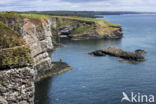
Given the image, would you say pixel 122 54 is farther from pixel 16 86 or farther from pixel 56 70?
pixel 16 86

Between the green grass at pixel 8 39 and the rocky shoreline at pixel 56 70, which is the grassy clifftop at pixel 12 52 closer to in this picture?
the green grass at pixel 8 39

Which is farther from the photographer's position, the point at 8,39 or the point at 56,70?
the point at 56,70

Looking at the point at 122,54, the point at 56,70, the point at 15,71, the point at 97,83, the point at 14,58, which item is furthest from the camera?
the point at 122,54

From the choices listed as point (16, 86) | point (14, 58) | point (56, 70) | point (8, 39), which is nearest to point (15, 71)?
point (16, 86)

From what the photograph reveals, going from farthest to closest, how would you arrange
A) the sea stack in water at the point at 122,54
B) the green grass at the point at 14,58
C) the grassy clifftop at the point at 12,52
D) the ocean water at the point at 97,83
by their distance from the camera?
the sea stack in water at the point at 122,54, the ocean water at the point at 97,83, the grassy clifftop at the point at 12,52, the green grass at the point at 14,58

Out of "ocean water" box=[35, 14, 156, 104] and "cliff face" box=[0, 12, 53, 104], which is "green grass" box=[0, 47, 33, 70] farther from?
"ocean water" box=[35, 14, 156, 104]

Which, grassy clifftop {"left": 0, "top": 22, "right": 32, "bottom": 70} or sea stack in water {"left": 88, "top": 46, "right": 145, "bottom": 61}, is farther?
sea stack in water {"left": 88, "top": 46, "right": 145, "bottom": 61}

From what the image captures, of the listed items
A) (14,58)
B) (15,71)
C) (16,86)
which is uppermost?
(14,58)

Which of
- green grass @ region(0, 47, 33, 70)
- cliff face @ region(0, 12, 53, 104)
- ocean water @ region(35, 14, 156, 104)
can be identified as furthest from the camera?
ocean water @ region(35, 14, 156, 104)

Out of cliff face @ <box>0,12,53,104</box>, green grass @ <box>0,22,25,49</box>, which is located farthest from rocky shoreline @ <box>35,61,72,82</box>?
cliff face @ <box>0,12,53,104</box>

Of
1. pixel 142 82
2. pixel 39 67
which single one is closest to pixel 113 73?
pixel 142 82

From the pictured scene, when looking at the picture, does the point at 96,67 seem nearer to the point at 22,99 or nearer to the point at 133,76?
the point at 133,76

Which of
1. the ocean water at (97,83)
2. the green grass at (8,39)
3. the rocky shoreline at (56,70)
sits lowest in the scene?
the ocean water at (97,83)

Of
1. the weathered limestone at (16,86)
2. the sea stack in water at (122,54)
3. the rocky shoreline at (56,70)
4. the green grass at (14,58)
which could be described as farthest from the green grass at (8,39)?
the sea stack in water at (122,54)
